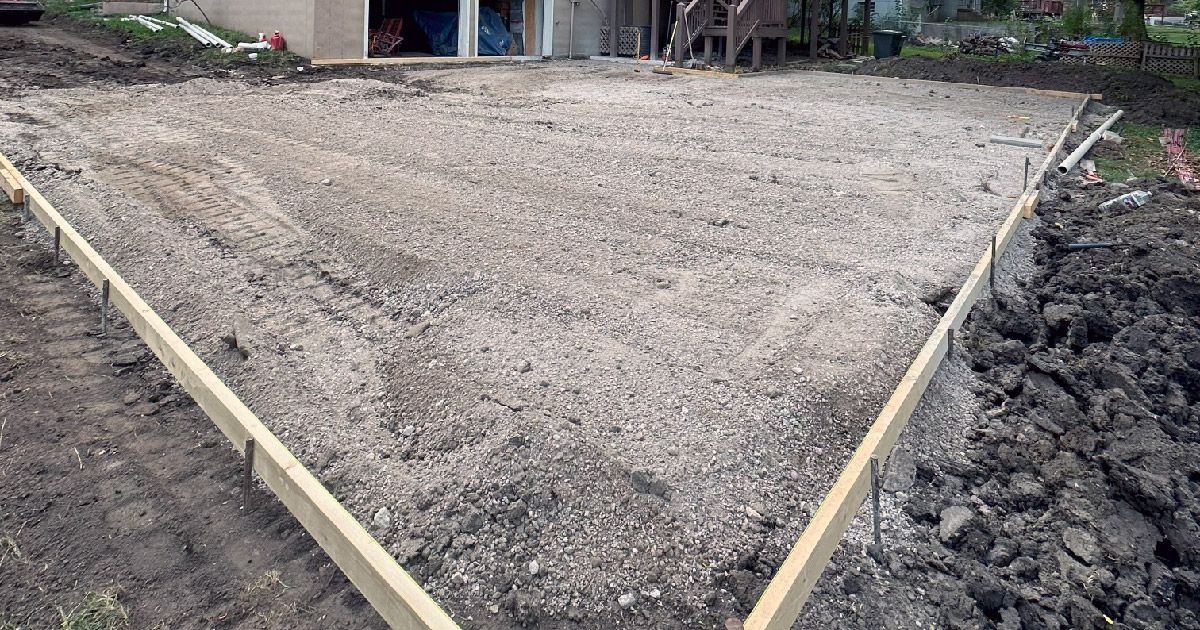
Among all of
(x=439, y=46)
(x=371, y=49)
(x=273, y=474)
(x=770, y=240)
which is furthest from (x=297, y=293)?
(x=439, y=46)

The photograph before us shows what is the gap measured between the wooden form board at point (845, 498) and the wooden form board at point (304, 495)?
→ 3.93 feet

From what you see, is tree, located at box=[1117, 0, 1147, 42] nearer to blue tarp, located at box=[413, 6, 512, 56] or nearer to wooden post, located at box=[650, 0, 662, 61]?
wooden post, located at box=[650, 0, 662, 61]

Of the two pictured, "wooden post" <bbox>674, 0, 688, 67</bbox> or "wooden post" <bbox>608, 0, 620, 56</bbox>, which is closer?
"wooden post" <bbox>674, 0, 688, 67</bbox>

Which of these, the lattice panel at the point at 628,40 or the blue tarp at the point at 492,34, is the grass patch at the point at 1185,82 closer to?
the lattice panel at the point at 628,40

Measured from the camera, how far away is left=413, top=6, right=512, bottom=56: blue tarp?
77.2 ft

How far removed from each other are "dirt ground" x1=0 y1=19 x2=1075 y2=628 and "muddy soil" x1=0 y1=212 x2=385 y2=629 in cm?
38

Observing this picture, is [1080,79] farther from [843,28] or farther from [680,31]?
[680,31]

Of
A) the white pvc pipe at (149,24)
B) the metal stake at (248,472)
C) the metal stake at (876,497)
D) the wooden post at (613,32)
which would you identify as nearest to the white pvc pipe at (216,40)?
the white pvc pipe at (149,24)

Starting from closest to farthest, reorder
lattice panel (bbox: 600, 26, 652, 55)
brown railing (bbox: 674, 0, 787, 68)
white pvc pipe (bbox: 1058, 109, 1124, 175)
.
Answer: white pvc pipe (bbox: 1058, 109, 1124, 175) → brown railing (bbox: 674, 0, 787, 68) → lattice panel (bbox: 600, 26, 652, 55)

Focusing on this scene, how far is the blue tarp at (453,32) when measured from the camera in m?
23.5

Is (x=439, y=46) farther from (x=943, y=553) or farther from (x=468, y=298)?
(x=943, y=553)

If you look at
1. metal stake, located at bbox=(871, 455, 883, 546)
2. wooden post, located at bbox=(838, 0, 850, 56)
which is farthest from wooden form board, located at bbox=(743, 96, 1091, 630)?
wooden post, located at bbox=(838, 0, 850, 56)

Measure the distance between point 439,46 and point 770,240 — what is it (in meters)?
18.2

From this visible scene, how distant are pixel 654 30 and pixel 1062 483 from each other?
844 inches
